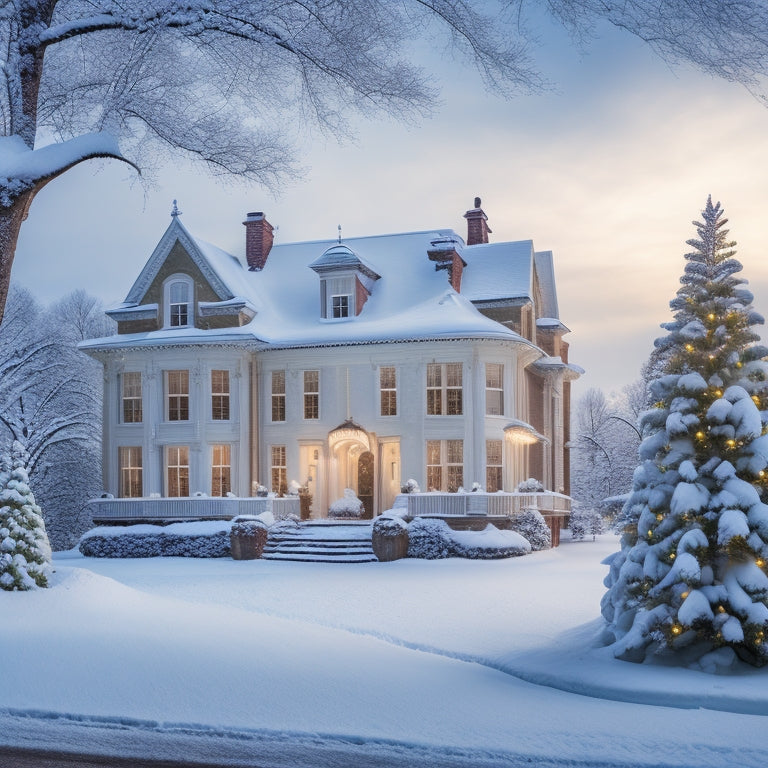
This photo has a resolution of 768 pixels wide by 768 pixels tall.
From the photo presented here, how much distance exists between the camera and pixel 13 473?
52.5ft

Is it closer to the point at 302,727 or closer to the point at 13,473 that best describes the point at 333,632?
the point at 302,727

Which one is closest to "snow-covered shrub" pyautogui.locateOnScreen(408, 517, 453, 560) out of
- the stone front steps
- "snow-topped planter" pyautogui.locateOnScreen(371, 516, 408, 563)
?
"snow-topped planter" pyautogui.locateOnScreen(371, 516, 408, 563)

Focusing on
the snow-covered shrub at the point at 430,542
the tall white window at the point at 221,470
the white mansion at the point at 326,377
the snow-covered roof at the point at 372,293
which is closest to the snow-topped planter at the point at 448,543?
the snow-covered shrub at the point at 430,542

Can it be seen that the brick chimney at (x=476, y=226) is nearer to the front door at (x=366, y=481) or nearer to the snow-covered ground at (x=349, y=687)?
the front door at (x=366, y=481)

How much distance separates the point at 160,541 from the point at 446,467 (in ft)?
30.9

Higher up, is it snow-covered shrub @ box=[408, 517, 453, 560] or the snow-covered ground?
the snow-covered ground

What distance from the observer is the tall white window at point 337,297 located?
33156mm

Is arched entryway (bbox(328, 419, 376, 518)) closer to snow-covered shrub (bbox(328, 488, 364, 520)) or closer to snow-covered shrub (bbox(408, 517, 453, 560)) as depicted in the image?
snow-covered shrub (bbox(328, 488, 364, 520))

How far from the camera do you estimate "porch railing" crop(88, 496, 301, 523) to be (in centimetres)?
2872

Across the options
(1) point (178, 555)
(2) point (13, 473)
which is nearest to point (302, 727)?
(2) point (13, 473)

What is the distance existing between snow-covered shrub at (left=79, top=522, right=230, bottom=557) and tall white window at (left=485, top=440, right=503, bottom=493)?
897cm

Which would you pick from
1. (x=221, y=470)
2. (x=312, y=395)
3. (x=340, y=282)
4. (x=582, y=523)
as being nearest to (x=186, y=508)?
(x=221, y=470)

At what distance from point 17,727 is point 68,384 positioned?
124 ft

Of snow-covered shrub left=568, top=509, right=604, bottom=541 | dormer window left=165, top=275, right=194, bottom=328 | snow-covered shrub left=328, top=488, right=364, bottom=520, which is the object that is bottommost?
snow-covered shrub left=568, top=509, right=604, bottom=541
